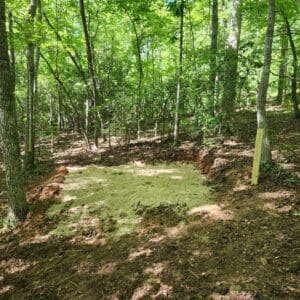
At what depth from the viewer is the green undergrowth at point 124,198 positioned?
535 cm

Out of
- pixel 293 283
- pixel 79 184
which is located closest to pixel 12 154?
pixel 79 184

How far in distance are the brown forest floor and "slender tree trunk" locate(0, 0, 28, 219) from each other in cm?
48

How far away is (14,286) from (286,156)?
6067mm

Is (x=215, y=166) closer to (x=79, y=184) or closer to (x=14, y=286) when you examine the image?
(x=79, y=184)

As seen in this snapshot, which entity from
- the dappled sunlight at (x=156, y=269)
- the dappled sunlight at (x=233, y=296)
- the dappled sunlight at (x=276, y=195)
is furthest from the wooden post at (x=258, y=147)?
the dappled sunlight at (x=233, y=296)

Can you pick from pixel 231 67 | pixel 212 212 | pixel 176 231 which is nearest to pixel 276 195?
pixel 212 212

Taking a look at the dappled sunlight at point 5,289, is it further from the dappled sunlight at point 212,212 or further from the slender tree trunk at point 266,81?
the slender tree trunk at point 266,81

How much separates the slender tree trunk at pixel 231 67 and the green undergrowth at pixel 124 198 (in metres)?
2.36

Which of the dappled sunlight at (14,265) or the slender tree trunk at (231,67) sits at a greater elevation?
the slender tree trunk at (231,67)

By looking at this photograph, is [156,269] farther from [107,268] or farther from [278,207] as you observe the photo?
[278,207]

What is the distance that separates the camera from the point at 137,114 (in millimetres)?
11992

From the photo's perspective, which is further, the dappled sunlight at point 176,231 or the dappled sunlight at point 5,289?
the dappled sunlight at point 176,231

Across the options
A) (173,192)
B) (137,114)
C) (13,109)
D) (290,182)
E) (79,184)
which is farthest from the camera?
(137,114)

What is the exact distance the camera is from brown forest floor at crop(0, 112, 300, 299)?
3252 mm
